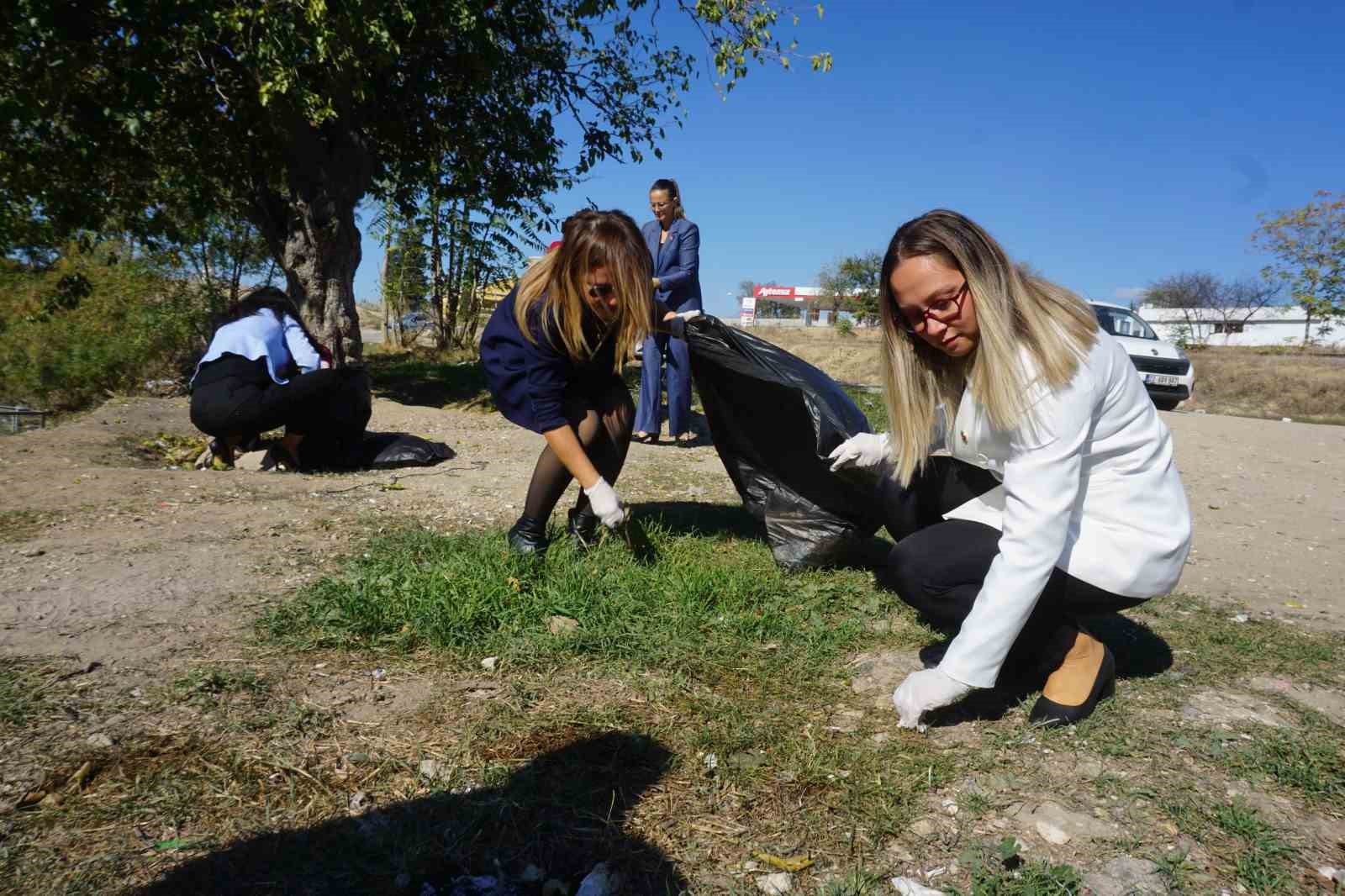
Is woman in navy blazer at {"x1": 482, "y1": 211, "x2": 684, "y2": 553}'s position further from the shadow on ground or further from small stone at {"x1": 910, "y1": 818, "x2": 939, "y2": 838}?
the shadow on ground

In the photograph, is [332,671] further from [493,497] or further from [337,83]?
[337,83]

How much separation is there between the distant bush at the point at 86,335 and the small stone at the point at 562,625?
6.57 m

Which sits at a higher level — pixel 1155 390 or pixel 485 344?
pixel 485 344

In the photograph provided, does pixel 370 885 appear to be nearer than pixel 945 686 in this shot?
Yes

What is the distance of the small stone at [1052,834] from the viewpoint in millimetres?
1815

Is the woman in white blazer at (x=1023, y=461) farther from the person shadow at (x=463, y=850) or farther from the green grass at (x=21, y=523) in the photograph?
the green grass at (x=21, y=523)

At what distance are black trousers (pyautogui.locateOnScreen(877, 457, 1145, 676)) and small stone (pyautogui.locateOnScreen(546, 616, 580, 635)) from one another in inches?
38.5

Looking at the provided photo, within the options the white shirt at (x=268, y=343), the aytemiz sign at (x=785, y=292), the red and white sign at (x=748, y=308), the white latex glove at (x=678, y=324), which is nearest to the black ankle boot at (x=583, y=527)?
the white latex glove at (x=678, y=324)

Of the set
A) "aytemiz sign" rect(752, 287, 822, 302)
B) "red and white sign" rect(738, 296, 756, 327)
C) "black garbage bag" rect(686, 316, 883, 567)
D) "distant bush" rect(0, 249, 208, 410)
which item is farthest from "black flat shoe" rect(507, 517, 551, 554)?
"aytemiz sign" rect(752, 287, 822, 302)

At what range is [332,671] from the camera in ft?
7.97

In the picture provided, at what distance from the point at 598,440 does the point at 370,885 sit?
2009 millimetres

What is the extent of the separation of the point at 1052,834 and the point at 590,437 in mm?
2085

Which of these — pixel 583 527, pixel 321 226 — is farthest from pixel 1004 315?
pixel 321 226

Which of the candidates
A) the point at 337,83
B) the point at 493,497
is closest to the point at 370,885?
the point at 493,497
